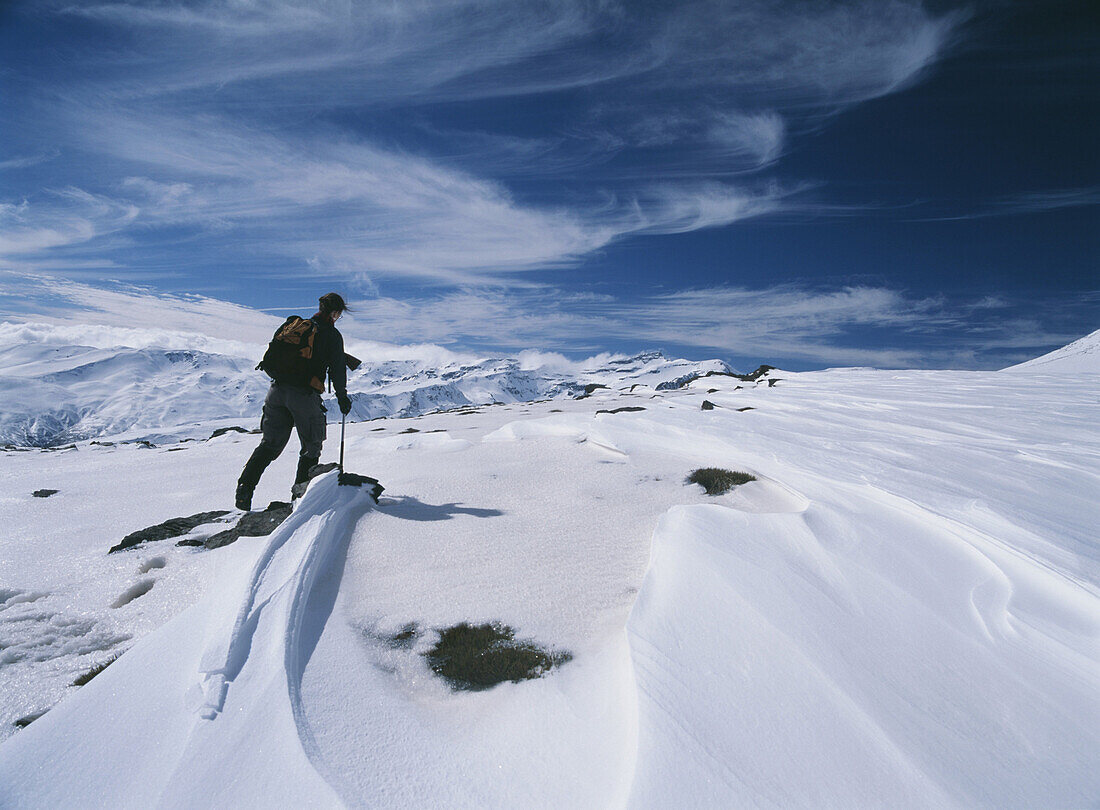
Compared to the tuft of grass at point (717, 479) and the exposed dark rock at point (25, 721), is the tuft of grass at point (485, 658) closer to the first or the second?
the exposed dark rock at point (25, 721)

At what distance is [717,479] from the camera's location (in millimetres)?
6445

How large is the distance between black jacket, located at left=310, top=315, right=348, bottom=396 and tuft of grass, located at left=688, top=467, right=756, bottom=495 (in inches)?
198

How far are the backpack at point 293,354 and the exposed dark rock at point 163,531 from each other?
6.71 feet

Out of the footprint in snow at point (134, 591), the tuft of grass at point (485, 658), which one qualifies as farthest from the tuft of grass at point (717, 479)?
the footprint in snow at point (134, 591)

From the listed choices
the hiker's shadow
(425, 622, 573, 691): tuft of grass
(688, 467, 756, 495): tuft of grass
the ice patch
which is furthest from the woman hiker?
(688, 467, 756, 495): tuft of grass

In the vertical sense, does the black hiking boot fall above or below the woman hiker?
below

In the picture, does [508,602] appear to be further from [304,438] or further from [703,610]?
[304,438]

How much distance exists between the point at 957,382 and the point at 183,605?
2080 cm

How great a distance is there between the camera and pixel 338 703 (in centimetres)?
261

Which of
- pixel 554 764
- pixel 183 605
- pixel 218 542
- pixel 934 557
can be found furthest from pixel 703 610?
pixel 218 542

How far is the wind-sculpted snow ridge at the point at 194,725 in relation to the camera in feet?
6.73

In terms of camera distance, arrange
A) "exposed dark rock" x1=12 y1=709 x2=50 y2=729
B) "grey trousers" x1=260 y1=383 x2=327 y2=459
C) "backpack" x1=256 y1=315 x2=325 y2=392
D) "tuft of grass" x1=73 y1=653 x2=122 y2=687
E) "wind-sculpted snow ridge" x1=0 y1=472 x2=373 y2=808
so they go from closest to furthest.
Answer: "wind-sculpted snow ridge" x1=0 y1=472 x2=373 y2=808
"exposed dark rock" x1=12 y1=709 x2=50 y2=729
"tuft of grass" x1=73 y1=653 x2=122 y2=687
"backpack" x1=256 y1=315 x2=325 y2=392
"grey trousers" x1=260 y1=383 x2=327 y2=459

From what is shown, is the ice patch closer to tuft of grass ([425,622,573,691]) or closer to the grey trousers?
tuft of grass ([425,622,573,691])

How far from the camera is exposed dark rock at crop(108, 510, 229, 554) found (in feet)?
17.4
